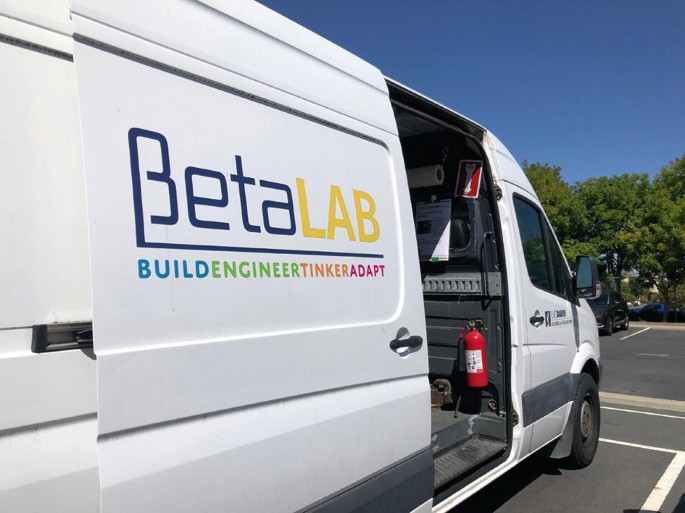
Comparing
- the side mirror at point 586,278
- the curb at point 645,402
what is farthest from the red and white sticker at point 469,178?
the curb at point 645,402

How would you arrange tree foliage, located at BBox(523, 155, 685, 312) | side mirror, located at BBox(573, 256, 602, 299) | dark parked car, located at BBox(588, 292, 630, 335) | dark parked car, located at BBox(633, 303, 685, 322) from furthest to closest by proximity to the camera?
1. dark parked car, located at BBox(633, 303, 685, 322)
2. tree foliage, located at BBox(523, 155, 685, 312)
3. dark parked car, located at BBox(588, 292, 630, 335)
4. side mirror, located at BBox(573, 256, 602, 299)

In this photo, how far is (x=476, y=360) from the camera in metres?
3.92

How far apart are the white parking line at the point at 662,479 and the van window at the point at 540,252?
1.67 m

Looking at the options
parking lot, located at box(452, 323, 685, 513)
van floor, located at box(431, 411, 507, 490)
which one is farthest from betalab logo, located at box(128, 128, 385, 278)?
parking lot, located at box(452, 323, 685, 513)

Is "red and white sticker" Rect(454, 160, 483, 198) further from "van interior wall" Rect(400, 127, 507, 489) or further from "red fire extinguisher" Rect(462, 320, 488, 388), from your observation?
"red fire extinguisher" Rect(462, 320, 488, 388)

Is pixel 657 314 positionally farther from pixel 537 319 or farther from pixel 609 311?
pixel 537 319

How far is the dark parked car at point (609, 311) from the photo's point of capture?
725 inches

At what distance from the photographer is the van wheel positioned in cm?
463

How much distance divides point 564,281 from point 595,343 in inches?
36.3

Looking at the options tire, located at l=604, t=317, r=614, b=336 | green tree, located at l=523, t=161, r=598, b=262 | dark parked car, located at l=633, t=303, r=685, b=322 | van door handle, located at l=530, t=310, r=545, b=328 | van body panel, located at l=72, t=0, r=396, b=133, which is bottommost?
dark parked car, located at l=633, t=303, r=685, b=322

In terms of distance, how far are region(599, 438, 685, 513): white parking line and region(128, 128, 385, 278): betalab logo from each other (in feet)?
11.4

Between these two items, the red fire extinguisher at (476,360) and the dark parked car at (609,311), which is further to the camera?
the dark parked car at (609,311)

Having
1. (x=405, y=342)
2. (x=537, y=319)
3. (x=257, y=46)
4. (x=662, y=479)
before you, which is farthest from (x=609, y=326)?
(x=257, y=46)

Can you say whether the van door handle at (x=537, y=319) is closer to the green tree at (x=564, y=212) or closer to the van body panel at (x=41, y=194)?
the van body panel at (x=41, y=194)
